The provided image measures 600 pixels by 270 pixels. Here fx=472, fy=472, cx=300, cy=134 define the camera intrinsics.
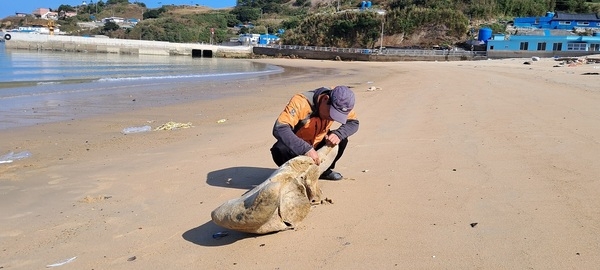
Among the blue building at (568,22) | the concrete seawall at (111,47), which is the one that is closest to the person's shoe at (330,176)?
the blue building at (568,22)

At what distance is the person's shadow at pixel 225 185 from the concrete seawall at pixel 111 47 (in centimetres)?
6667

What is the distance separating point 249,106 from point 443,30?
2208 inches

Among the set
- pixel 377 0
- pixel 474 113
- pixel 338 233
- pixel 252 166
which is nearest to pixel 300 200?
pixel 338 233

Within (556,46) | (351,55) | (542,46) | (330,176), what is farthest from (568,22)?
(330,176)

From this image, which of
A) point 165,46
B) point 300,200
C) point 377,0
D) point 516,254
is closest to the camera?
point 516,254

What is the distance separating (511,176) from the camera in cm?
429

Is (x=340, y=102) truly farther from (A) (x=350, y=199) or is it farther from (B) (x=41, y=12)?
(B) (x=41, y=12)

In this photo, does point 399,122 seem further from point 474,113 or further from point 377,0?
point 377,0

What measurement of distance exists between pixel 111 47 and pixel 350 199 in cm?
7802

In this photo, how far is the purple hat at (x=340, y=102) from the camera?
367 cm

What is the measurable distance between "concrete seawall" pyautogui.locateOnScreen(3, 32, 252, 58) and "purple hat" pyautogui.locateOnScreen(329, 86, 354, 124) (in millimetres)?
67944

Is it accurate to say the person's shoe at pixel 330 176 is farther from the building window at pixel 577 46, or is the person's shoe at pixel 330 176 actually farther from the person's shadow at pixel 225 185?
the building window at pixel 577 46

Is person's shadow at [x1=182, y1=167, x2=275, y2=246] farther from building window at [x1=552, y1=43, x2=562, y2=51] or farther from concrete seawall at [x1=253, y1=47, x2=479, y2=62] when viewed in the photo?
building window at [x1=552, y1=43, x2=562, y2=51]

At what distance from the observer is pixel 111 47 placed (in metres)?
74.4
